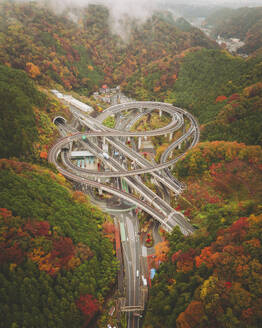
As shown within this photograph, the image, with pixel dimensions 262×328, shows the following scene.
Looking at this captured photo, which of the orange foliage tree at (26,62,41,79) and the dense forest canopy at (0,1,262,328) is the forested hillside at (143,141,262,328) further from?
the orange foliage tree at (26,62,41,79)

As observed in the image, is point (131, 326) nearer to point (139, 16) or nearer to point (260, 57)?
point (260, 57)

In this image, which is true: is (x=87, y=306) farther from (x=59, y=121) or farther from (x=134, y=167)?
(x=59, y=121)

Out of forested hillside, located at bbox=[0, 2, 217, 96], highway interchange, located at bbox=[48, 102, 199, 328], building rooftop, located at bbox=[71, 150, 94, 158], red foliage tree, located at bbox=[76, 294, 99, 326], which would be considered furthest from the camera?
forested hillside, located at bbox=[0, 2, 217, 96]

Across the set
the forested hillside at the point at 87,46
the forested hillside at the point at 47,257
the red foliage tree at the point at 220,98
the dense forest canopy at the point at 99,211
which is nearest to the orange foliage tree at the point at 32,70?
the forested hillside at the point at 87,46

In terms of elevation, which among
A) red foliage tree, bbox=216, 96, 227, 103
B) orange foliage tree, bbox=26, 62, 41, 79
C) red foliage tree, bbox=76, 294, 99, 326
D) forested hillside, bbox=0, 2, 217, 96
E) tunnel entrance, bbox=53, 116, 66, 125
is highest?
forested hillside, bbox=0, 2, 217, 96

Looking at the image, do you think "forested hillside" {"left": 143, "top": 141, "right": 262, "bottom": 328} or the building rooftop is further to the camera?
the building rooftop

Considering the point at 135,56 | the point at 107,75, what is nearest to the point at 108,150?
the point at 107,75

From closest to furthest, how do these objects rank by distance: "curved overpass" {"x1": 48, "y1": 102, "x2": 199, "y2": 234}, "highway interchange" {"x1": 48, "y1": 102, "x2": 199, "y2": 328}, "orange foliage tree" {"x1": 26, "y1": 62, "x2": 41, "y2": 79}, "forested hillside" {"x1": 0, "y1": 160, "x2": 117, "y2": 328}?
"forested hillside" {"x1": 0, "y1": 160, "x2": 117, "y2": 328}, "highway interchange" {"x1": 48, "y1": 102, "x2": 199, "y2": 328}, "curved overpass" {"x1": 48, "y1": 102, "x2": 199, "y2": 234}, "orange foliage tree" {"x1": 26, "y1": 62, "x2": 41, "y2": 79}

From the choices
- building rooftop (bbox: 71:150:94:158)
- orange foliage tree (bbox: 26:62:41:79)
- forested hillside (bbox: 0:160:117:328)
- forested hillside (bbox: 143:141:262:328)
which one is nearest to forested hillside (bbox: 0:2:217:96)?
orange foliage tree (bbox: 26:62:41:79)
